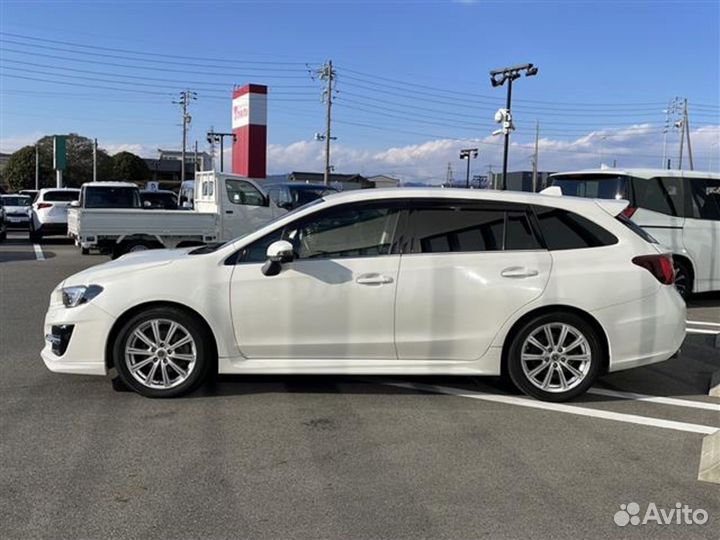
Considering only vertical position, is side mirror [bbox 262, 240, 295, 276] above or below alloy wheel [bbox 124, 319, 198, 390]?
above

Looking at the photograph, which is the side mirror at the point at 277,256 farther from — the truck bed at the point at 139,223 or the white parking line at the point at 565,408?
the truck bed at the point at 139,223

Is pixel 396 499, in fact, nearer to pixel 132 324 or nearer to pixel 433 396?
pixel 433 396

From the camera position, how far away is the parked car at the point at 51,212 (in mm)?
19594

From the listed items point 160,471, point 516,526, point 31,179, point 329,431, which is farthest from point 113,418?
point 31,179

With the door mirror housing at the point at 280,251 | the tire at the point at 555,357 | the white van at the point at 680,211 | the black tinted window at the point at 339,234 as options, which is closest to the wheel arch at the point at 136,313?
the black tinted window at the point at 339,234

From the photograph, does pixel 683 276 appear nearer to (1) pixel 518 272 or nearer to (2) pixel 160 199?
(1) pixel 518 272

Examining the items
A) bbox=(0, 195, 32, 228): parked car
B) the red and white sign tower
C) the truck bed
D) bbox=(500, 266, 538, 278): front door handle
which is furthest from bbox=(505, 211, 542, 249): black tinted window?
the red and white sign tower

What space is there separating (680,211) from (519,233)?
18.8 feet

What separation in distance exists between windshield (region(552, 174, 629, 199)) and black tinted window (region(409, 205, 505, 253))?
520 centimetres

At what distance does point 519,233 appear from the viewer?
521cm

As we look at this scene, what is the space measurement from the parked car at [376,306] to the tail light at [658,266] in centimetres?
1

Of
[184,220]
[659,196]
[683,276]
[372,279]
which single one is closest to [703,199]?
[659,196]

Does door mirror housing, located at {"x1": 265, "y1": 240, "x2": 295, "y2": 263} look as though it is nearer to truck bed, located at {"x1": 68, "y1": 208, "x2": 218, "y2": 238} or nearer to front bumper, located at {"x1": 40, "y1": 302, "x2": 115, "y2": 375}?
front bumper, located at {"x1": 40, "y1": 302, "x2": 115, "y2": 375}

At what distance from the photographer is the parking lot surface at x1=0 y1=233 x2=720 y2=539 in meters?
3.26
